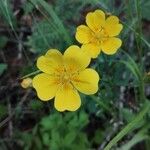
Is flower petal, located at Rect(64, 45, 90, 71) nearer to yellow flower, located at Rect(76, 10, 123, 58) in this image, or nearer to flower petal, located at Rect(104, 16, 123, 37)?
yellow flower, located at Rect(76, 10, 123, 58)

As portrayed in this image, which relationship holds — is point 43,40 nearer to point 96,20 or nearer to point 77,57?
point 96,20

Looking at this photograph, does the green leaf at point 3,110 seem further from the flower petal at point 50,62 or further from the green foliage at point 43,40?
the flower petal at point 50,62

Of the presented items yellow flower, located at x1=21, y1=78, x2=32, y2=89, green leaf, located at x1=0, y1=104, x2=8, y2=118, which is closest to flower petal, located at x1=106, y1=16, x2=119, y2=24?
yellow flower, located at x1=21, y1=78, x2=32, y2=89

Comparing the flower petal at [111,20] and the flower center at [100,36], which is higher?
the flower petal at [111,20]

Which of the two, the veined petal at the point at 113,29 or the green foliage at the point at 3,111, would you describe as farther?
the green foliage at the point at 3,111

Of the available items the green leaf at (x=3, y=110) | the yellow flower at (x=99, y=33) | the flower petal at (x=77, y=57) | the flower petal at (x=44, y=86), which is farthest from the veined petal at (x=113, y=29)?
the green leaf at (x=3, y=110)

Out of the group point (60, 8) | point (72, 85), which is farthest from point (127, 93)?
point (72, 85)

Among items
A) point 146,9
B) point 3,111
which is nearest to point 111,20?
point 146,9
